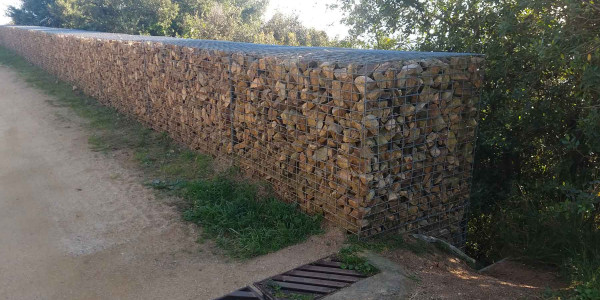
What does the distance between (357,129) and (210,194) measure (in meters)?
2.44

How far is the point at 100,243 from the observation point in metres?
5.33

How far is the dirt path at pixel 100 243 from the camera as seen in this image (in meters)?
4.49

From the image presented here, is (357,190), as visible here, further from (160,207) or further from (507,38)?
(507,38)

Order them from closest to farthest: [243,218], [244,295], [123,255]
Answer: [244,295] < [123,255] < [243,218]

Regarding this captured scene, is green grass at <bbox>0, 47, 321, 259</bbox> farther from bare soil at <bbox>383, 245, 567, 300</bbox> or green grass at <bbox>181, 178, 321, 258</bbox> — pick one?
bare soil at <bbox>383, 245, 567, 300</bbox>

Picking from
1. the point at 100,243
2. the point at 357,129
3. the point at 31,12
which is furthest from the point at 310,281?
the point at 31,12

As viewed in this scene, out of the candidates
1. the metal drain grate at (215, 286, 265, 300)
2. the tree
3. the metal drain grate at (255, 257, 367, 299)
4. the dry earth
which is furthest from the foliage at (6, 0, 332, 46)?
the metal drain grate at (215, 286, 265, 300)

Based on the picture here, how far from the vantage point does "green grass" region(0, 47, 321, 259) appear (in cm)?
529

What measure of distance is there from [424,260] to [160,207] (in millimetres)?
3240

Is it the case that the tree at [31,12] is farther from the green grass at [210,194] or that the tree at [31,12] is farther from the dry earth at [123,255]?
the dry earth at [123,255]

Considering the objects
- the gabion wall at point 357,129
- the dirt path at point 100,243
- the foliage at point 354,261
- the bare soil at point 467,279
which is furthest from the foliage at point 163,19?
the foliage at point 354,261

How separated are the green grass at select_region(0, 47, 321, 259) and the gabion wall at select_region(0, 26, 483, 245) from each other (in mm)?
269

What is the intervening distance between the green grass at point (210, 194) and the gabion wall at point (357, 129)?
269 millimetres

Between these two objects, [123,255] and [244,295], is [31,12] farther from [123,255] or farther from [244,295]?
[244,295]
